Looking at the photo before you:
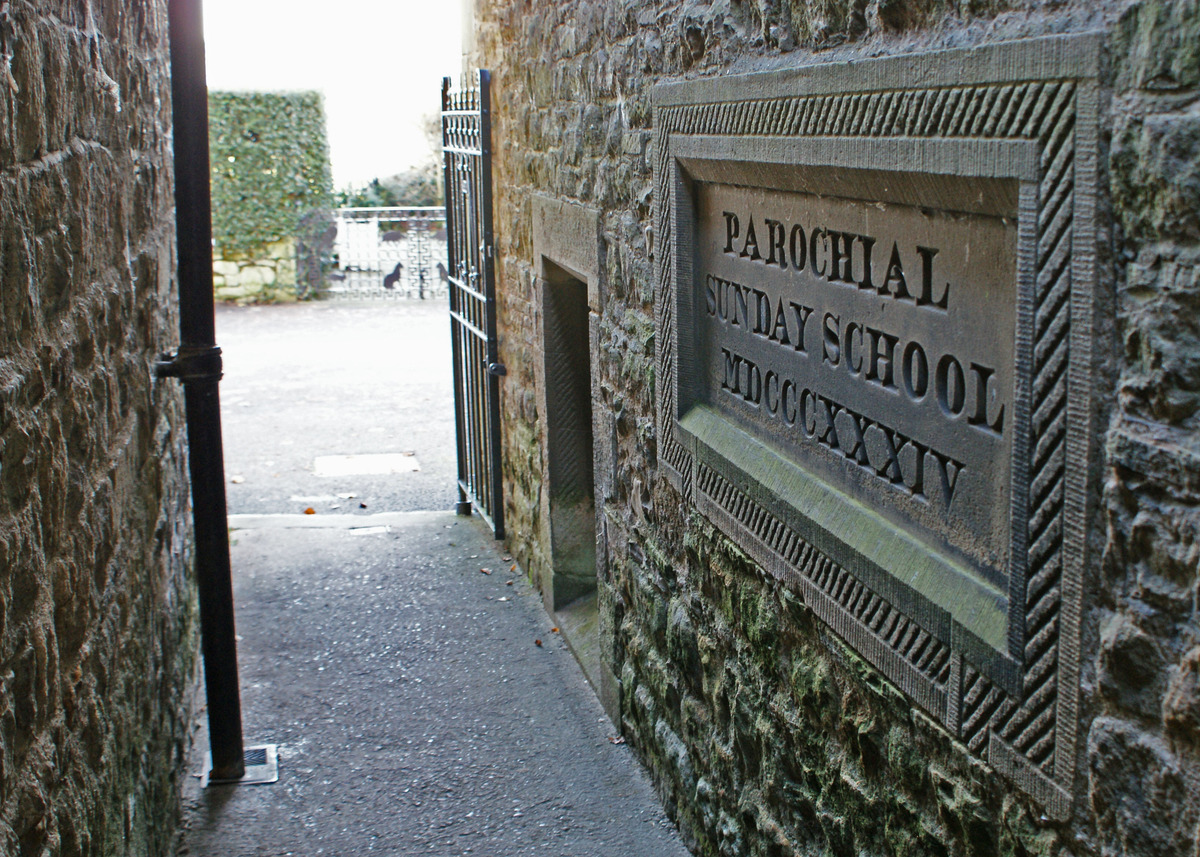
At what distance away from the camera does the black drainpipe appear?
147 inches

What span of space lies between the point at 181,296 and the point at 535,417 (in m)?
2.22

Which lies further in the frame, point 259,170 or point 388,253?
point 388,253

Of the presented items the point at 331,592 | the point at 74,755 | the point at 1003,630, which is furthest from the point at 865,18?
the point at 331,592

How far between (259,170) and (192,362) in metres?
14.8

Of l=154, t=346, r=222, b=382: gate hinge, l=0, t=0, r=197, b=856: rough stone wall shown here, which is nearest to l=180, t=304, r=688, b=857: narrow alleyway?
l=0, t=0, r=197, b=856: rough stone wall

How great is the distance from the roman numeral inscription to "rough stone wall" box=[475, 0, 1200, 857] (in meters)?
0.30

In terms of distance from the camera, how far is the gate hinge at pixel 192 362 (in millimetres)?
3809

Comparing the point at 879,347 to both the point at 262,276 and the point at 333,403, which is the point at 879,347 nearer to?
the point at 333,403

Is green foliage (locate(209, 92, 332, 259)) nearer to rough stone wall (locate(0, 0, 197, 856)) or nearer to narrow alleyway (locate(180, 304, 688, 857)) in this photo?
narrow alleyway (locate(180, 304, 688, 857))

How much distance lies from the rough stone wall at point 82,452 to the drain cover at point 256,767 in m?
0.18

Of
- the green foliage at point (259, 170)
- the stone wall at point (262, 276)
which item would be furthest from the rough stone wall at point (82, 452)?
the stone wall at point (262, 276)

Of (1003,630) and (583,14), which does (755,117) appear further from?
(583,14)

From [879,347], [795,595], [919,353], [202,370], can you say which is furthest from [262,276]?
[919,353]

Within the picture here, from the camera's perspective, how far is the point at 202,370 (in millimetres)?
3855
